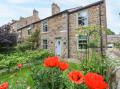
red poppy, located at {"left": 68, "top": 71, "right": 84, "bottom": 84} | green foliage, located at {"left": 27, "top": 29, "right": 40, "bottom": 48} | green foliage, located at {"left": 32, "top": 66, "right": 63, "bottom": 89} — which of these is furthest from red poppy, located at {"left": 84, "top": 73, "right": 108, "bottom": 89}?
green foliage, located at {"left": 27, "top": 29, "right": 40, "bottom": 48}

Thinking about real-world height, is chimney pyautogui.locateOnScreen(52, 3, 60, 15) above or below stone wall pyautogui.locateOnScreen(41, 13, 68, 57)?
above

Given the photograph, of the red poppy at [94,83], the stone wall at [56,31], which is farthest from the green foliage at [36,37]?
the red poppy at [94,83]

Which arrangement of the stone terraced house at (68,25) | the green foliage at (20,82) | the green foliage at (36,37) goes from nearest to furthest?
the green foliage at (20,82), the stone terraced house at (68,25), the green foliage at (36,37)

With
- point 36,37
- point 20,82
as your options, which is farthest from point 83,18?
point 20,82

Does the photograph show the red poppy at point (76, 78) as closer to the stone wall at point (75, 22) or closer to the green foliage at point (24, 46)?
the stone wall at point (75, 22)

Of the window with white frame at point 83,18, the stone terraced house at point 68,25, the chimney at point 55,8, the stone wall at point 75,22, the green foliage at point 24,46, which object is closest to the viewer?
the stone wall at point 75,22

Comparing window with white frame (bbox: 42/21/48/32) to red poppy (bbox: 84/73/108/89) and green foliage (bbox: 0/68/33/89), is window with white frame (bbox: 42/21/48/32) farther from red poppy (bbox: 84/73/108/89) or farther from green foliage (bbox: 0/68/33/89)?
red poppy (bbox: 84/73/108/89)

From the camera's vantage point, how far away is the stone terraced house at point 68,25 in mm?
24728

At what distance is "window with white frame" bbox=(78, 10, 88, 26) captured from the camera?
2584cm

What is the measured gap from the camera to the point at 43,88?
2.87m

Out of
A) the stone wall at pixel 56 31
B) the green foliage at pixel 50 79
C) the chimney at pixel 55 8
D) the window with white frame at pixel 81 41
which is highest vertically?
the chimney at pixel 55 8

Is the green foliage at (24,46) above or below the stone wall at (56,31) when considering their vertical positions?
below

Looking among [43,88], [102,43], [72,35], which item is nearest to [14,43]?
[72,35]

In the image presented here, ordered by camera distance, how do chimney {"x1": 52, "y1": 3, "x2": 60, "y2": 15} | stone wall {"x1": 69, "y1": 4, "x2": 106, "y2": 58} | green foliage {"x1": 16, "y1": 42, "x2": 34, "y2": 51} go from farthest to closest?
chimney {"x1": 52, "y1": 3, "x2": 60, "y2": 15}, green foliage {"x1": 16, "y1": 42, "x2": 34, "y2": 51}, stone wall {"x1": 69, "y1": 4, "x2": 106, "y2": 58}
